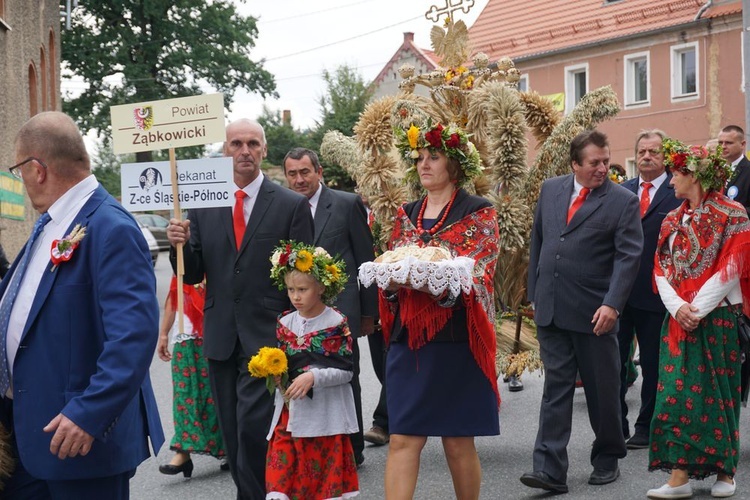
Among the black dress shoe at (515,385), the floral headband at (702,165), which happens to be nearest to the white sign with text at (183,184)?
the floral headband at (702,165)

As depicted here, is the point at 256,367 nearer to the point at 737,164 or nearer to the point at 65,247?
the point at 65,247

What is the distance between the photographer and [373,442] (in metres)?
8.17

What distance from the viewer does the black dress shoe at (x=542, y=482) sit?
6418 millimetres

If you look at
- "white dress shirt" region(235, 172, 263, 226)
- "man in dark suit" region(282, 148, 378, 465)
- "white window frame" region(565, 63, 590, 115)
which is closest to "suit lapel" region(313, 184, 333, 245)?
"man in dark suit" region(282, 148, 378, 465)

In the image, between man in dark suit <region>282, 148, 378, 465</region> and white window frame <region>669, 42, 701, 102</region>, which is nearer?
man in dark suit <region>282, 148, 378, 465</region>

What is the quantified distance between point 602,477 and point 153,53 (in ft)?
118

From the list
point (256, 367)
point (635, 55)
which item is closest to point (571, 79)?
point (635, 55)

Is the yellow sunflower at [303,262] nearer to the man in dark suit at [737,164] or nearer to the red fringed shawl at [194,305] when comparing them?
the red fringed shawl at [194,305]

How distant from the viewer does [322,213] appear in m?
7.62

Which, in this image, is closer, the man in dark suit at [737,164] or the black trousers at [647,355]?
the black trousers at [647,355]

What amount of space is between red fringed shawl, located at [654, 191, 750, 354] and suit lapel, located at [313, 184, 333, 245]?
7.91ft

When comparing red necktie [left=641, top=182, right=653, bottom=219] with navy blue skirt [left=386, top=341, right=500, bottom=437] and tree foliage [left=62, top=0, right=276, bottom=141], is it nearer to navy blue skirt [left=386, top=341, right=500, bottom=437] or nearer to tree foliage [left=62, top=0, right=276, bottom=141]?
navy blue skirt [left=386, top=341, right=500, bottom=437]

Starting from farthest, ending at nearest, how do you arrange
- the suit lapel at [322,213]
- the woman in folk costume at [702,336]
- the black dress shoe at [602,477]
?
the suit lapel at [322,213], the black dress shoe at [602,477], the woman in folk costume at [702,336]

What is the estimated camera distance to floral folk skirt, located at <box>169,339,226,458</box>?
732 cm
